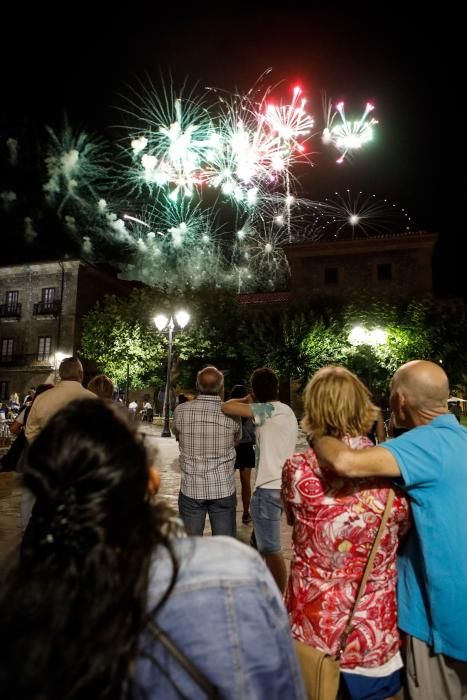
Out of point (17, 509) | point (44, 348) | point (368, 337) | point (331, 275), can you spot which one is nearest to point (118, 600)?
point (17, 509)

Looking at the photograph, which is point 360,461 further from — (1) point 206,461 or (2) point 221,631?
(1) point 206,461

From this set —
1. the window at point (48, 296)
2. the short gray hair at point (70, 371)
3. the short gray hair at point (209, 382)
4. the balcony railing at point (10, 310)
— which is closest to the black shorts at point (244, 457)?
the short gray hair at point (209, 382)

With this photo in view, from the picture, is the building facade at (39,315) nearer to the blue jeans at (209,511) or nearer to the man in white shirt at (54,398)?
the man in white shirt at (54,398)

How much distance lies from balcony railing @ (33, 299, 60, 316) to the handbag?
34748 mm

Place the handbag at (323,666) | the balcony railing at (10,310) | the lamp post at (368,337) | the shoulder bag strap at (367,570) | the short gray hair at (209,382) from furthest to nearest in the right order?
1. the balcony railing at (10,310)
2. the lamp post at (368,337)
3. the short gray hair at (209,382)
4. the shoulder bag strap at (367,570)
5. the handbag at (323,666)

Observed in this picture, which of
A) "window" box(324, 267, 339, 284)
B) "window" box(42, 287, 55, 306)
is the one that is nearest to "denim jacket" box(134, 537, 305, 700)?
"window" box(324, 267, 339, 284)

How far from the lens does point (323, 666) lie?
1711 mm

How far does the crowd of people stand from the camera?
0.86 metres

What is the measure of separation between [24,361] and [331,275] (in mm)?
23531

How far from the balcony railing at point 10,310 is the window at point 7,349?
188 cm

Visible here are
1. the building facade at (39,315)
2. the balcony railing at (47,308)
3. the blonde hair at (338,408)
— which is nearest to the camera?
the blonde hair at (338,408)

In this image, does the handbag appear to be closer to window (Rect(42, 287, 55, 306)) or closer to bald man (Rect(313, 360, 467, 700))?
bald man (Rect(313, 360, 467, 700))

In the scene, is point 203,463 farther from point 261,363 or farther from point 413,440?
point 261,363

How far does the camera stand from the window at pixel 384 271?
2875 centimetres
